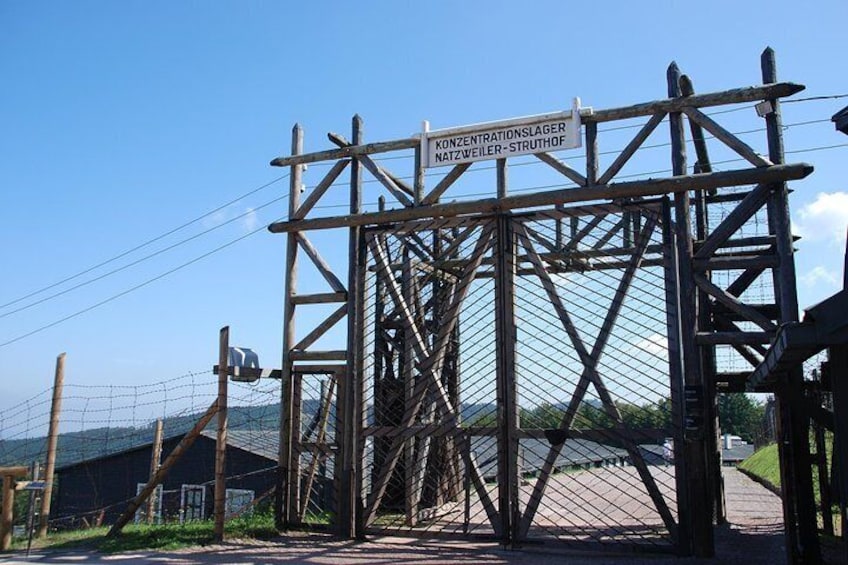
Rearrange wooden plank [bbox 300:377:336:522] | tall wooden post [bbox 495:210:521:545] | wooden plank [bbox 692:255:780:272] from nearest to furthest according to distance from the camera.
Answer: wooden plank [bbox 692:255:780:272] < tall wooden post [bbox 495:210:521:545] < wooden plank [bbox 300:377:336:522]

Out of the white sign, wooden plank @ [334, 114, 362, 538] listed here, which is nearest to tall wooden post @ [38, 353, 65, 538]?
wooden plank @ [334, 114, 362, 538]

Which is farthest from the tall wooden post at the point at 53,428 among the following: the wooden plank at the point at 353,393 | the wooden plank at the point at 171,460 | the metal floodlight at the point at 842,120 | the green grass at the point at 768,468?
the green grass at the point at 768,468

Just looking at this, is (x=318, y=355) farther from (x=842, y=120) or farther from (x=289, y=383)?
(x=842, y=120)

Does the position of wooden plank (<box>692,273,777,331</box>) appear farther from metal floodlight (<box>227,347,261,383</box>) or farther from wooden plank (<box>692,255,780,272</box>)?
metal floodlight (<box>227,347,261,383</box>)

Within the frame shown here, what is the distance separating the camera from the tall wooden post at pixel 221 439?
9578 millimetres

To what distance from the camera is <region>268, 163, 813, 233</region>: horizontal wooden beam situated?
343 inches

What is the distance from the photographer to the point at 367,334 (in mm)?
10812

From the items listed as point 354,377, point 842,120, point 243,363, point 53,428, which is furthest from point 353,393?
point 842,120

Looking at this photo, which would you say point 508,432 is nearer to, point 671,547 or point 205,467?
point 671,547

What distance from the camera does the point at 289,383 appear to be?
433 inches

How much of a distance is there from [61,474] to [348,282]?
88.5 feet

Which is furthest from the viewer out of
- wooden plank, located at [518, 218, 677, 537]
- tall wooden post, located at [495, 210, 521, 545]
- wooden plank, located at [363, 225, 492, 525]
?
wooden plank, located at [363, 225, 492, 525]

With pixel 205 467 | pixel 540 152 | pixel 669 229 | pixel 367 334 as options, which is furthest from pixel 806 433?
pixel 205 467

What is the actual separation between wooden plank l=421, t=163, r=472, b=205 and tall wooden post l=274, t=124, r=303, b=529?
2.25 metres
